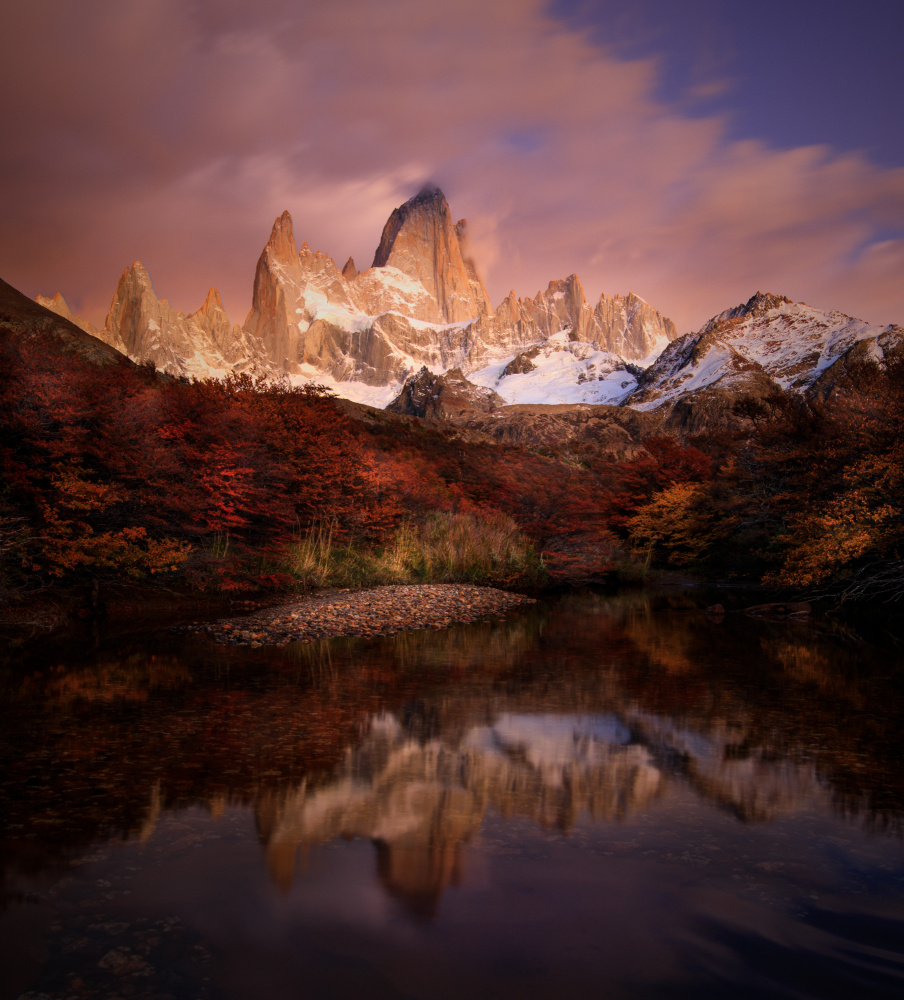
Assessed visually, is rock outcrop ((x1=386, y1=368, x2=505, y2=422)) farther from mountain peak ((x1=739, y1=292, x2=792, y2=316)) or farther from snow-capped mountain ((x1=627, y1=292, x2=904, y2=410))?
mountain peak ((x1=739, y1=292, x2=792, y2=316))

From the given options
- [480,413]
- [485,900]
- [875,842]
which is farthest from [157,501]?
[480,413]

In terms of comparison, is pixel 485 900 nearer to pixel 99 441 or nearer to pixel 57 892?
pixel 57 892

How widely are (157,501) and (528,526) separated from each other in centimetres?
1527

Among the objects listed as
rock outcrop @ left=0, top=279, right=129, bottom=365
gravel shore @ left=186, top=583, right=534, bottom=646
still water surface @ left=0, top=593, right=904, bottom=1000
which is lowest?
still water surface @ left=0, top=593, right=904, bottom=1000

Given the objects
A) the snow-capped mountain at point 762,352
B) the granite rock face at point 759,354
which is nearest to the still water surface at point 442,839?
the granite rock face at point 759,354

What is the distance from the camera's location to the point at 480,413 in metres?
143

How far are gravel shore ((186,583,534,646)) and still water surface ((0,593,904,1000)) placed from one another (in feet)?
10.5

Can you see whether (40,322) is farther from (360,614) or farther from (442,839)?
(442,839)

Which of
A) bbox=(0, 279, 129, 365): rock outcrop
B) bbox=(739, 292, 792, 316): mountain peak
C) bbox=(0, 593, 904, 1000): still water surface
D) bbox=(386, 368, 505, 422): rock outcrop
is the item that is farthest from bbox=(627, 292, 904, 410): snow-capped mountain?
bbox=(0, 593, 904, 1000): still water surface

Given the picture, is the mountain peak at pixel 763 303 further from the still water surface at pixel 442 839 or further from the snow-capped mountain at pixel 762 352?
the still water surface at pixel 442 839

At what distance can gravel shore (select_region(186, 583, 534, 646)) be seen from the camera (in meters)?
12.9

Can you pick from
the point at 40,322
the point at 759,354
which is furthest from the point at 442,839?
the point at 759,354

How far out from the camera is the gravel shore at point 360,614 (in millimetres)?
12891

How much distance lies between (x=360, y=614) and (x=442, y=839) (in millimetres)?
10240
